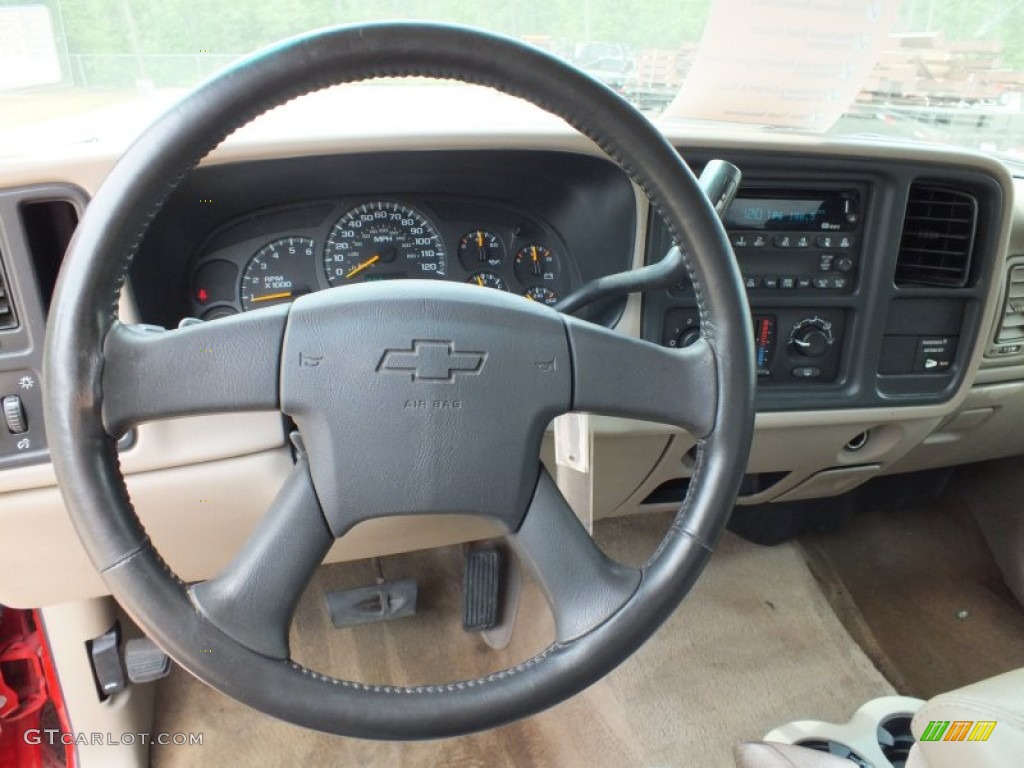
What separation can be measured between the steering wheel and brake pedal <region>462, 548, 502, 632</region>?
86 centimetres

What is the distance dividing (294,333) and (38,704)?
1062mm

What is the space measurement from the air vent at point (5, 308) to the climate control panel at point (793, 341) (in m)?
0.85

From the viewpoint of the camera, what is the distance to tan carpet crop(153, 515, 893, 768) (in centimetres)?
148

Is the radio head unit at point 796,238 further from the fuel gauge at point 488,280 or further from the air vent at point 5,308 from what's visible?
the air vent at point 5,308

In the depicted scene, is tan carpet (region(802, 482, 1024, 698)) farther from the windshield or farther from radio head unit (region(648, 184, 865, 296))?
the windshield

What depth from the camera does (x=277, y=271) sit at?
116 cm

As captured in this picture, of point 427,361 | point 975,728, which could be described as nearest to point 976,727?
point 975,728

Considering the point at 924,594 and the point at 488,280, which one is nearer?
the point at 488,280

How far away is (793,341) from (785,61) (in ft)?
1.34

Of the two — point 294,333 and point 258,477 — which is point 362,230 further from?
point 294,333

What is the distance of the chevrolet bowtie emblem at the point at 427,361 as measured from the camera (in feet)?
2.40

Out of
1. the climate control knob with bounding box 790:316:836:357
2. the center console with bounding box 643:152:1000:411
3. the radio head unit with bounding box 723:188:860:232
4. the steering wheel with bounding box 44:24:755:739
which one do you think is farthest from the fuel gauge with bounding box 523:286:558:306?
Answer: the steering wheel with bounding box 44:24:755:739

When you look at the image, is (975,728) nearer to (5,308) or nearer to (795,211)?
(795,211)

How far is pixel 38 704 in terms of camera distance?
140 centimetres
